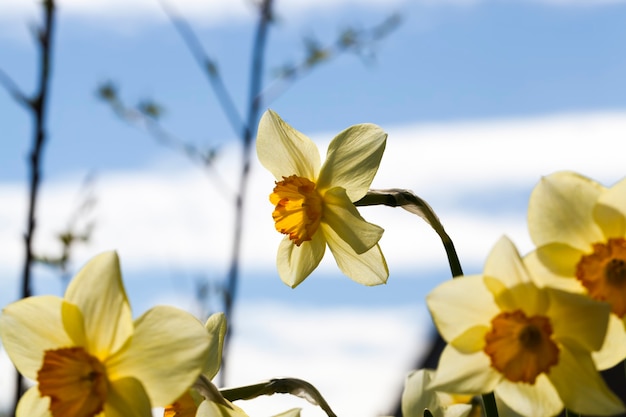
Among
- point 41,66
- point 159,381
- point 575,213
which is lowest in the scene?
point 159,381

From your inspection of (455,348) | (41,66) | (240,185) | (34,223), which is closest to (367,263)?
(455,348)

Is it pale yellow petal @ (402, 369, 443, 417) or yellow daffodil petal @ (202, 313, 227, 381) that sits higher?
yellow daffodil petal @ (202, 313, 227, 381)

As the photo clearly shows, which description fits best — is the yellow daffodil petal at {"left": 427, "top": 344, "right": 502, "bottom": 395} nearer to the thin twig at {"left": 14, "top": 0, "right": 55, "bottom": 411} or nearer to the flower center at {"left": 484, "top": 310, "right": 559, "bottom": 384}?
the flower center at {"left": 484, "top": 310, "right": 559, "bottom": 384}

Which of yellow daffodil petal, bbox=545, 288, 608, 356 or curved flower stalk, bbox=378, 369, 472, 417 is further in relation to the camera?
curved flower stalk, bbox=378, 369, 472, 417

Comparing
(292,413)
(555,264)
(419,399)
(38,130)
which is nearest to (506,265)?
(555,264)

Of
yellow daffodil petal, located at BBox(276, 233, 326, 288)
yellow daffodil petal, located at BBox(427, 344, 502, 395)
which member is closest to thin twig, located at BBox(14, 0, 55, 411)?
yellow daffodil petal, located at BBox(276, 233, 326, 288)

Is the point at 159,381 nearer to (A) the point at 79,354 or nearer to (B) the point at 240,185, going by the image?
(A) the point at 79,354

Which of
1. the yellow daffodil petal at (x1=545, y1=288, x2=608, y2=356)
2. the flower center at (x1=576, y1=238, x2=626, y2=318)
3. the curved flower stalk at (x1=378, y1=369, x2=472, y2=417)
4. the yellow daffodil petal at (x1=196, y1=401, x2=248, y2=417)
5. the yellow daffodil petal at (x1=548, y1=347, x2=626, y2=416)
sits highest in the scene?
the flower center at (x1=576, y1=238, x2=626, y2=318)
